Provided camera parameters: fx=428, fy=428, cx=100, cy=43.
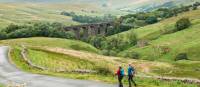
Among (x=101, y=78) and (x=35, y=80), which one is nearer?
(x=101, y=78)

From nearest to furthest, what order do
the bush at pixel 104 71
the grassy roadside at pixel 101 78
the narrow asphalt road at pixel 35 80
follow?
the grassy roadside at pixel 101 78
the narrow asphalt road at pixel 35 80
the bush at pixel 104 71

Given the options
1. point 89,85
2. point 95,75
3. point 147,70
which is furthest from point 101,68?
point 147,70

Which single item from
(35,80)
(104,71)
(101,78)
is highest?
(104,71)

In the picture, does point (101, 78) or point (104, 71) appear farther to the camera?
point (104, 71)

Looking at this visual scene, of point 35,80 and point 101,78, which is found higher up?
point 101,78

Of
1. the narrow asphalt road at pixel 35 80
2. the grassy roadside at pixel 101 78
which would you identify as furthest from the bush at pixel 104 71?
the narrow asphalt road at pixel 35 80

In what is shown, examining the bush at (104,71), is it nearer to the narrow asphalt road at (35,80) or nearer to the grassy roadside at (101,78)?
the grassy roadside at (101,78)

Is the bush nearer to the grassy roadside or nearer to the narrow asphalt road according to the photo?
the grassy roadside

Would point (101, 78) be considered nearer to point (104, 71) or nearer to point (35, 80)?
point (104, 71)

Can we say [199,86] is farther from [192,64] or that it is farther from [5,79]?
[192,64]

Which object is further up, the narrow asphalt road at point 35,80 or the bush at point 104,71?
the bush at point 104,71

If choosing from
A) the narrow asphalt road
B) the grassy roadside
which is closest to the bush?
the grassy roadside

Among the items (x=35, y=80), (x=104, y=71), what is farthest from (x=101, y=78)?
(x=35, y=80)

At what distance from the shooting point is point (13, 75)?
68.7m
